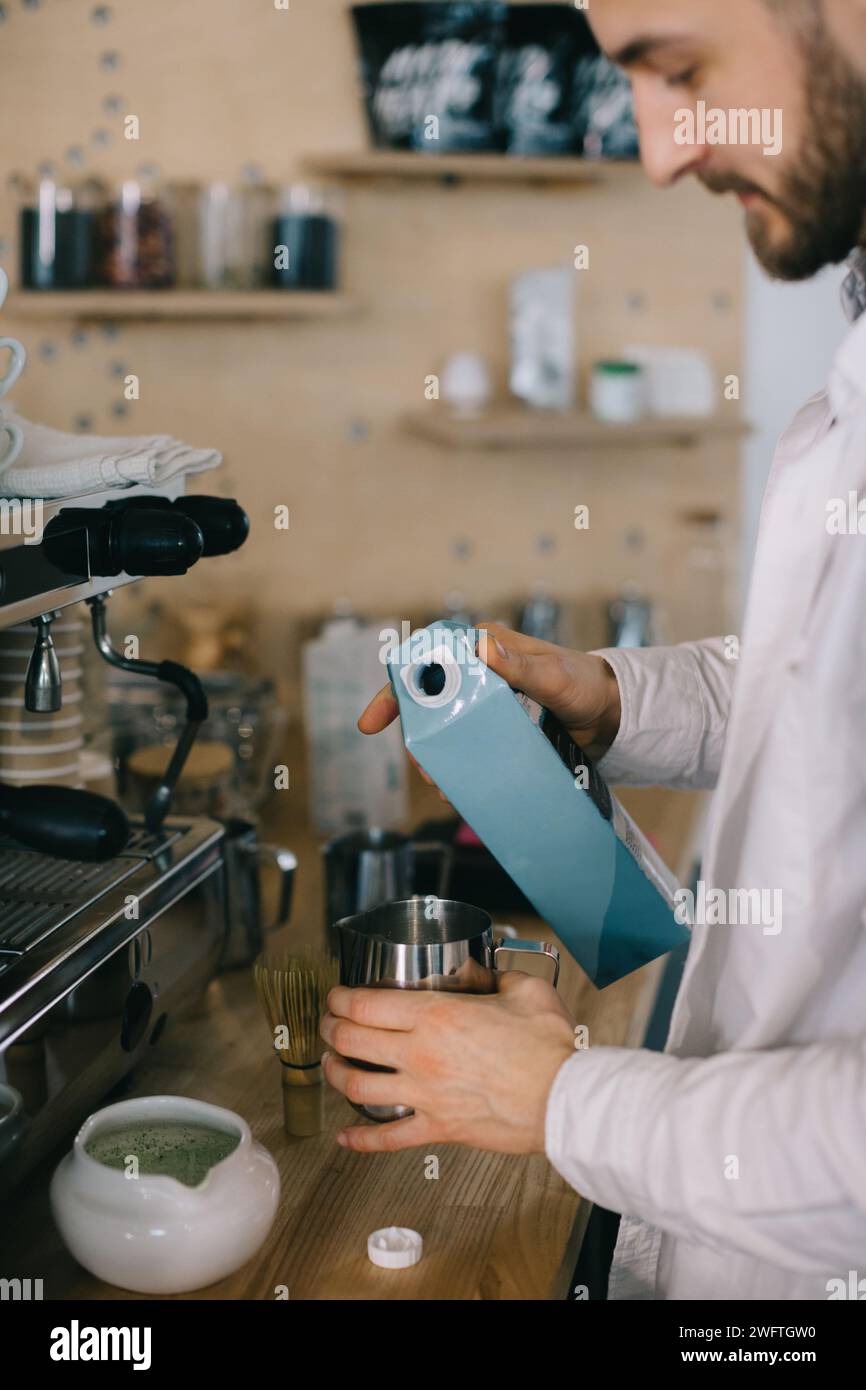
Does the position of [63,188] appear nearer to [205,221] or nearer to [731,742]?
[205,221]

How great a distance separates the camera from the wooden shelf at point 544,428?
2.15 meters

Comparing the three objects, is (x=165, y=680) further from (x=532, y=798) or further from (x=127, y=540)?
(x=532, y=798)

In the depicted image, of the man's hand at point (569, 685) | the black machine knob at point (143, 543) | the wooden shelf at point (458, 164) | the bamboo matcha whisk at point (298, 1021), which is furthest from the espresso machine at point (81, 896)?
the wooden shelf at point (458, 164)

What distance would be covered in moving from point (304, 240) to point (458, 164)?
267 mm

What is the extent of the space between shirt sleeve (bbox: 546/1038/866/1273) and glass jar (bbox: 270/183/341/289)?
1642 mm

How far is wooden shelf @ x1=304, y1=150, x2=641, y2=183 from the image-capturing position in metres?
2.12

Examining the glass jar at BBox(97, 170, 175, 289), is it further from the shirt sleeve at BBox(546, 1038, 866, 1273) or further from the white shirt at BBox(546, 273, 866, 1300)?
the shirt sleeve at BBox(546, 1038, 866, 1273)

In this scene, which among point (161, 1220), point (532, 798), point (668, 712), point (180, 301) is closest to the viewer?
point (161, 1220)

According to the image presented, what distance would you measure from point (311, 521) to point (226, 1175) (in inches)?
63.5

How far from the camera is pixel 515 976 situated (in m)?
0.95

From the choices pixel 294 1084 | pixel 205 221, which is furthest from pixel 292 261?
pixel 294 1084

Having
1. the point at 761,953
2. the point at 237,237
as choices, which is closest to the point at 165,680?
the point at 761,953

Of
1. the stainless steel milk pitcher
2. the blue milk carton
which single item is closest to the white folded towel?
the blue milk carton

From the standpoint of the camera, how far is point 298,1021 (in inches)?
41.9
